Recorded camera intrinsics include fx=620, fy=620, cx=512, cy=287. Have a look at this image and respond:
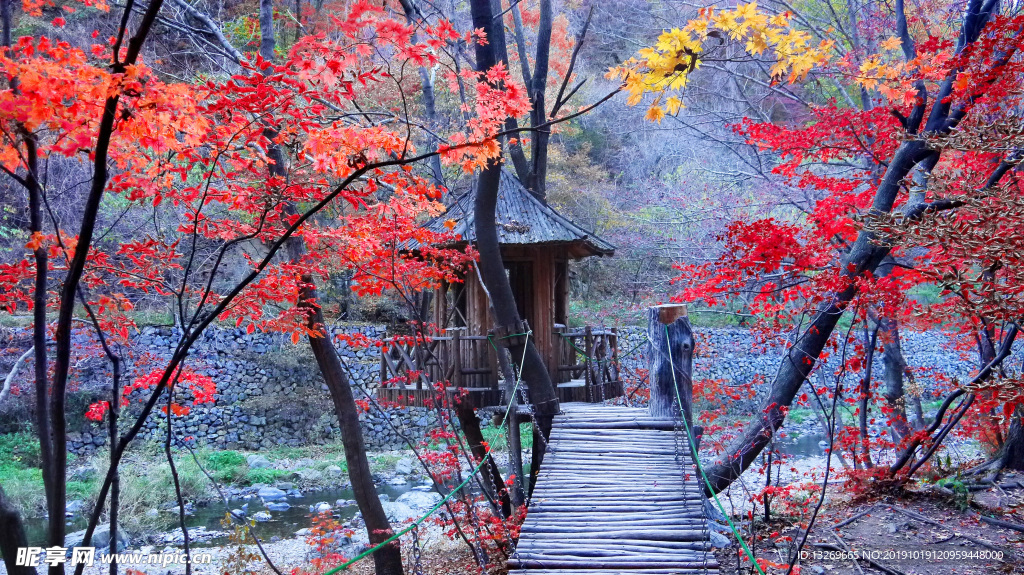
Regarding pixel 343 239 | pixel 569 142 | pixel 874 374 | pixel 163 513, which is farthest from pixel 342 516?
pixel 874 374

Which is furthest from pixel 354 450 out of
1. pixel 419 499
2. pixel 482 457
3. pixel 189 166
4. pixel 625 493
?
→ pixel 419 499

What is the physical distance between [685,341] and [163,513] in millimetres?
10494

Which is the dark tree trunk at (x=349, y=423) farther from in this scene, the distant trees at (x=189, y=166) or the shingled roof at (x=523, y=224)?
the shingled roof at (x=523, y=224)

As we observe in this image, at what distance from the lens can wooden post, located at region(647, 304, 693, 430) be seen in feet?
19.0

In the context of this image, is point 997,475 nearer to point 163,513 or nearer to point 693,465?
point 693,465

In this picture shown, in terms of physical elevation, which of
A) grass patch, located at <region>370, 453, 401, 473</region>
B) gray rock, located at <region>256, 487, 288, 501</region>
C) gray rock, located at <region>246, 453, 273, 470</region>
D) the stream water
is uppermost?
gray rock, located at <region>246, 453, 273, 470</region>

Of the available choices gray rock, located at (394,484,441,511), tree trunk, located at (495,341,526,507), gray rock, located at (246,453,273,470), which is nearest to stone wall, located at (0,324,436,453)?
gray rock, located at (246,453,273,470)

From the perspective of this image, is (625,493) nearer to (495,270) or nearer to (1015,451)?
(495,270)

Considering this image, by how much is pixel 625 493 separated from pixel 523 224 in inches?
164

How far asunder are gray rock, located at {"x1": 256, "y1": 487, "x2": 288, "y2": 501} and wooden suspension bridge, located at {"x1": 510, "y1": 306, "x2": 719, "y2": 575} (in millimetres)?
8479

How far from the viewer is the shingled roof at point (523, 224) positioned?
7781mm

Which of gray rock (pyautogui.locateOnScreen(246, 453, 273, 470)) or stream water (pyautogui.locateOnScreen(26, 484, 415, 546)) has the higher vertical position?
gray rock (pyautogui.locateOnScreen(246, 453, 273, 470))

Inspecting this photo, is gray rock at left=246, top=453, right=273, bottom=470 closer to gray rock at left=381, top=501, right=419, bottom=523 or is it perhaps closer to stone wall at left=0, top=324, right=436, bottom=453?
stone wall at left=0, top=324, right=436, bottom=453

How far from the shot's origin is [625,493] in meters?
4.66
